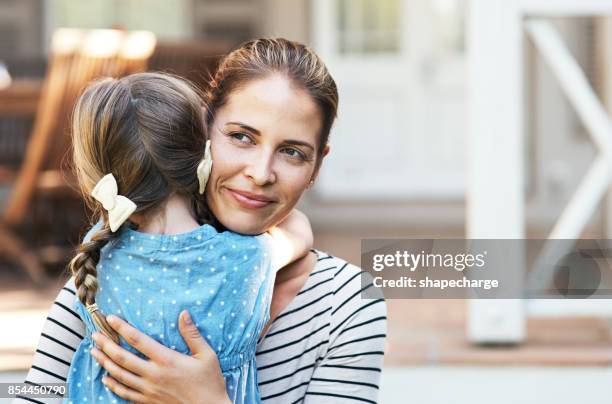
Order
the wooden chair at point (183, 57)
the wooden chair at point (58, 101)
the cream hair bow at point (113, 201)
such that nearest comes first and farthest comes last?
the cream hair bow at point (113, 201) → the wooden chair at point (58, 101) → the wooden chair at point (183, 57)

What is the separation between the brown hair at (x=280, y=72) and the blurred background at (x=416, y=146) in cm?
145

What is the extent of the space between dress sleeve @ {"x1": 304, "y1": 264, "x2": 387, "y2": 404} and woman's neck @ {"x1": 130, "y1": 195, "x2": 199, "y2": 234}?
1.04ft

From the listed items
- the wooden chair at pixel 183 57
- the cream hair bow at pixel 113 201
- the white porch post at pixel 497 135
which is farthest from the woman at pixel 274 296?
the wooden chair at pixel 183 57

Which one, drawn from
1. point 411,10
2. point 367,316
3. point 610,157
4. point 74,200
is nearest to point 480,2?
Result: point 610,157

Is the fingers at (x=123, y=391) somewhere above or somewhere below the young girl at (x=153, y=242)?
below

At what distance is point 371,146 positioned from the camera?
22.2 feet

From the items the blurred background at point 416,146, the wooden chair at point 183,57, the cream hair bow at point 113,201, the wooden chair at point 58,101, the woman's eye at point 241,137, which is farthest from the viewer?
the wooden chair at point 183,57

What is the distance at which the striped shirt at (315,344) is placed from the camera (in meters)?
1.55

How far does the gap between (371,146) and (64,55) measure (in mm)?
2848

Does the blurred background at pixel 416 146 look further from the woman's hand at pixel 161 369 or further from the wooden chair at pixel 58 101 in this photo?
the woman's hand at pixel 161 369

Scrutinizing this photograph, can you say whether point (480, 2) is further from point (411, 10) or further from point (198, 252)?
point (411, 10)

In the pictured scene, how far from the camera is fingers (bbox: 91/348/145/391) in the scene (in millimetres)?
1411

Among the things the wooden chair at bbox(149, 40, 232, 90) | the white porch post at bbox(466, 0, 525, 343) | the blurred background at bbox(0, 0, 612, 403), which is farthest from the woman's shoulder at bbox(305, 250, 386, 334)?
the wooden chair at bbox(149, 40, 232, 90)

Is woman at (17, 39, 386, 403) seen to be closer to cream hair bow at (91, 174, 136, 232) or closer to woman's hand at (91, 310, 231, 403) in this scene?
woman's hand at (91, 310, 231, 403)
